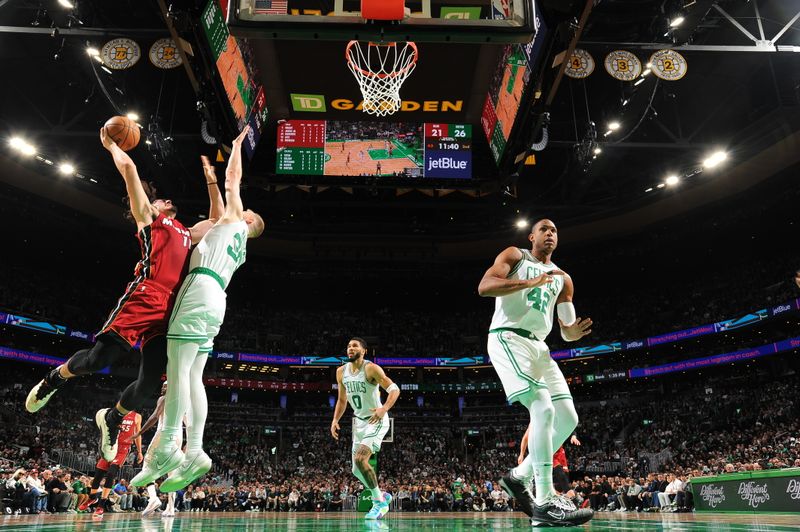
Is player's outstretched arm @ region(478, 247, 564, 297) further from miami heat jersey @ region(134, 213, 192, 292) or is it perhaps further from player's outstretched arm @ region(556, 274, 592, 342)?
miami heat jersey @ region(134, 213, 192, 292)

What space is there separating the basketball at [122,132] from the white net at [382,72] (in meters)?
4.64

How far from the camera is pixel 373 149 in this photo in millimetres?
12062

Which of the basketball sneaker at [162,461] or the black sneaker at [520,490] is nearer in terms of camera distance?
the basketball sneaker at [162,461]

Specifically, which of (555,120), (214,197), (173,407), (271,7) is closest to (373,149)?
(271,7)

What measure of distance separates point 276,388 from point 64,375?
31.0 m

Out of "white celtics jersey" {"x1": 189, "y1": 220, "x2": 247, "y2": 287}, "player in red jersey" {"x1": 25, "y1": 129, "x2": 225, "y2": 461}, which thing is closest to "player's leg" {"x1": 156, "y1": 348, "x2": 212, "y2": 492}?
"player in red jersey" {"x1": 25, "y1": 129, "x2": 225, "y2": 461}

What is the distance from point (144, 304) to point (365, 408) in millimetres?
4082

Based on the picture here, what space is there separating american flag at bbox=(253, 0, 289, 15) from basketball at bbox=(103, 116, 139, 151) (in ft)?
6.88

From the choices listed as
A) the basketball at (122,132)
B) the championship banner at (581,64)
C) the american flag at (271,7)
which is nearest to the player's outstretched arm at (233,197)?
the basketball at (122,132)

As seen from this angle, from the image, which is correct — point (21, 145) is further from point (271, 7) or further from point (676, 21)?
point (676, 21)

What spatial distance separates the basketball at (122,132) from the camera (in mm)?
4582

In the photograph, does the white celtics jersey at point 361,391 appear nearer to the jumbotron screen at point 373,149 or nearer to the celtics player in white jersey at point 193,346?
the celtics player in white jersey at point 193,346

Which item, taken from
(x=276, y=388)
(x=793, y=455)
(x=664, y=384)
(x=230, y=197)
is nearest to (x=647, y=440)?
(x=664, y=384)

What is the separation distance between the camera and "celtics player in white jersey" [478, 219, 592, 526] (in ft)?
13.8
